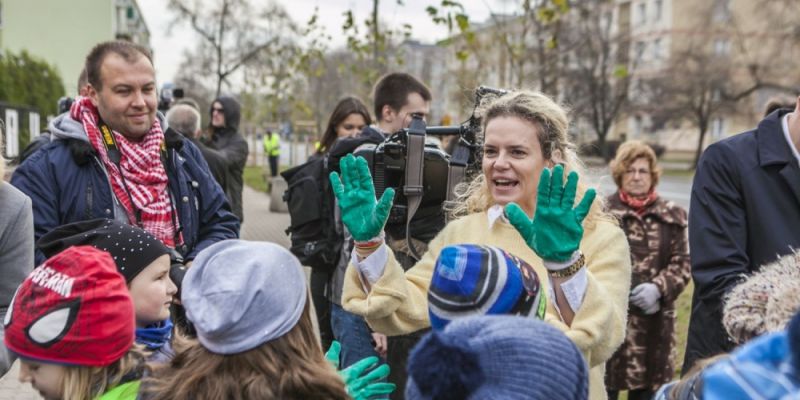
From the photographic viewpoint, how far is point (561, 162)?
9.36 feet

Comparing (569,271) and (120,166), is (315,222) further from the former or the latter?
(569,271)

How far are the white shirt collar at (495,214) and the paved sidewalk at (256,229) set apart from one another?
11.9ft

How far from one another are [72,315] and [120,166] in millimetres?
1421

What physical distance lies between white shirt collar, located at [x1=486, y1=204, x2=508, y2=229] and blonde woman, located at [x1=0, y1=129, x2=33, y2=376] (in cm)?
158

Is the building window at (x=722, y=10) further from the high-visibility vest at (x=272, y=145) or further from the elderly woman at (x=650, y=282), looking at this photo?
the elderly woman at (x=650, y=282)

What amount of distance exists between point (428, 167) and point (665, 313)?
205 cm

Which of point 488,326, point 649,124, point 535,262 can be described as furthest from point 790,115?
point 649,124

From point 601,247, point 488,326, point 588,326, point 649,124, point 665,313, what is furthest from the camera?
point 649,124

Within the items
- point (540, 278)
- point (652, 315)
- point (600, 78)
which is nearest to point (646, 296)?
point (652, 315)

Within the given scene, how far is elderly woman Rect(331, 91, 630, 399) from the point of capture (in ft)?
6.90

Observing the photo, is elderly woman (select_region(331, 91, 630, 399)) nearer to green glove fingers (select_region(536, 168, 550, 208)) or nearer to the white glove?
green glove fingers (select_region(536, 168, 550, 208))

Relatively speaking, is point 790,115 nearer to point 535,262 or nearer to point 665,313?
point 535,262

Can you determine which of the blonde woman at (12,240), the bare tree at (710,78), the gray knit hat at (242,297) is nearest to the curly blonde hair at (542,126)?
the gray knit hat at (242,297)

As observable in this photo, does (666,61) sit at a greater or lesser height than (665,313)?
greater
